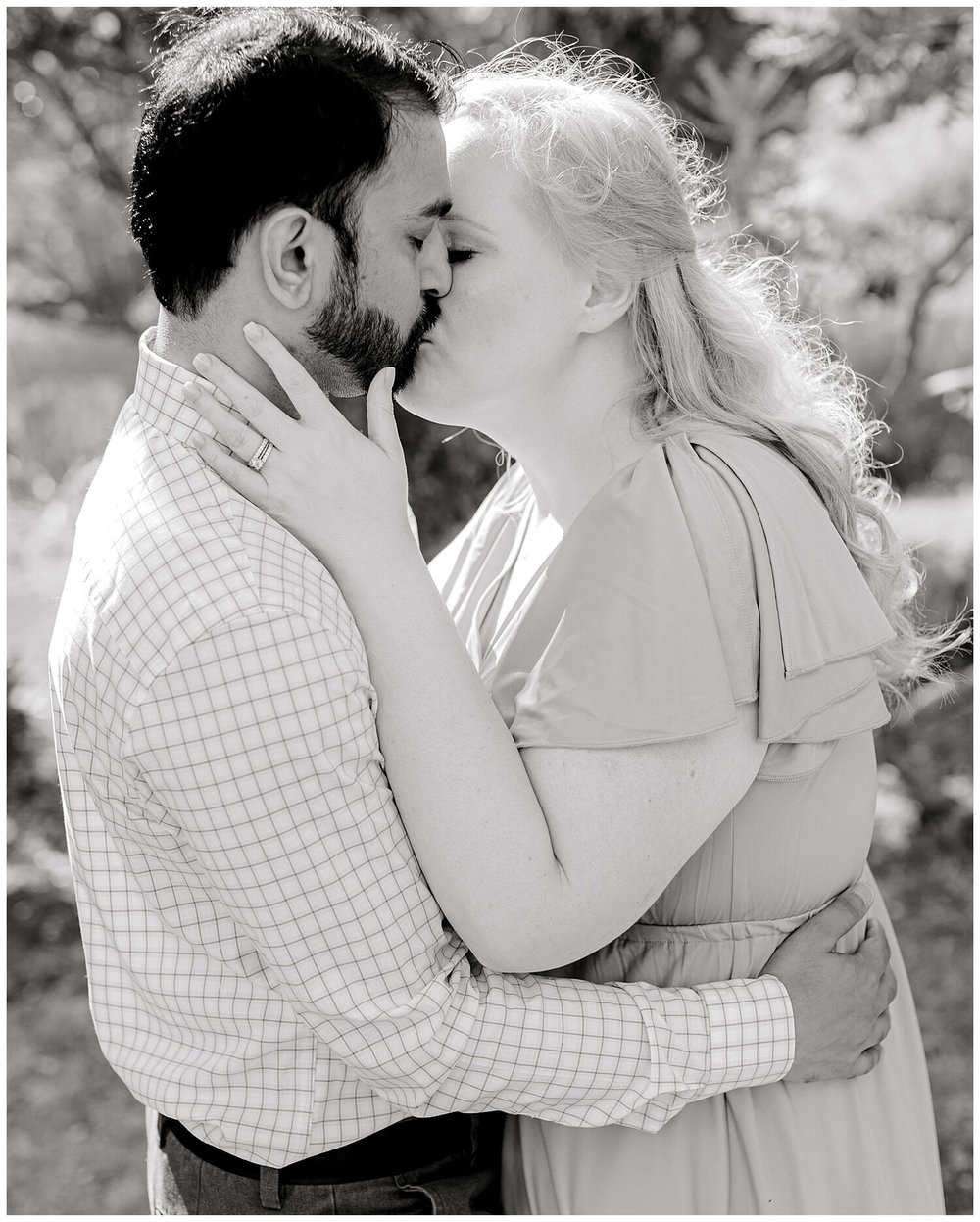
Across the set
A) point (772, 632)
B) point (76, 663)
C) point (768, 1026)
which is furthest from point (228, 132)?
point (768, 1026)

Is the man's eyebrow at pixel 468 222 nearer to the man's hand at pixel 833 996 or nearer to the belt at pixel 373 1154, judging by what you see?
the man's hand at pixel 833 996

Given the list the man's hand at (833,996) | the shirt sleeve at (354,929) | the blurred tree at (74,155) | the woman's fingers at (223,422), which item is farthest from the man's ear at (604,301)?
the blurred tree at (74,155)

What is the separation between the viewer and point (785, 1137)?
1.79 meters

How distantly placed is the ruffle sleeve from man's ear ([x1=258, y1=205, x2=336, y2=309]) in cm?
53

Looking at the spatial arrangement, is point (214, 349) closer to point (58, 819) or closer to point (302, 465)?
point (302, 465)

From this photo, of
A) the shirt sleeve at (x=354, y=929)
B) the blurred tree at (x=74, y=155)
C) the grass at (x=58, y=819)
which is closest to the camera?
the shirt sleeve at (x=354, y=929)

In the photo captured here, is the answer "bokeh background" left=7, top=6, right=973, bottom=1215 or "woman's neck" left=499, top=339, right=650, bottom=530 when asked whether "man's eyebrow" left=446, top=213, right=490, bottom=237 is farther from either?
"bokeh background" left=7, top=6, right=973, bottom=1215

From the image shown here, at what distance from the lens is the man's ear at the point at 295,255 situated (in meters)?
1.54

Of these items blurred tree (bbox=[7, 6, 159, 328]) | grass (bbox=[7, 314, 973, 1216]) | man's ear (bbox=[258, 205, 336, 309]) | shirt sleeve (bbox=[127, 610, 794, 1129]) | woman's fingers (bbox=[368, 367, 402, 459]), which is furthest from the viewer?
grass (bbox=[7, 314, 973, 1216])

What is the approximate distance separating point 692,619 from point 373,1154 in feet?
3.02

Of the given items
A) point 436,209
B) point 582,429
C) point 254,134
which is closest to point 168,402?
point 254,134

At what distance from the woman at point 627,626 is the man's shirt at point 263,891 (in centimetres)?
8

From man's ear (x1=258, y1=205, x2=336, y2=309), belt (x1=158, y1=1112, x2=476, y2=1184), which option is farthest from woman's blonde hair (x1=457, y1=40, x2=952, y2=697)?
belt (x1=158, y1=1112, x2=476, y2=1184)

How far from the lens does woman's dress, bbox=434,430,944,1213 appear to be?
5.34 ft
